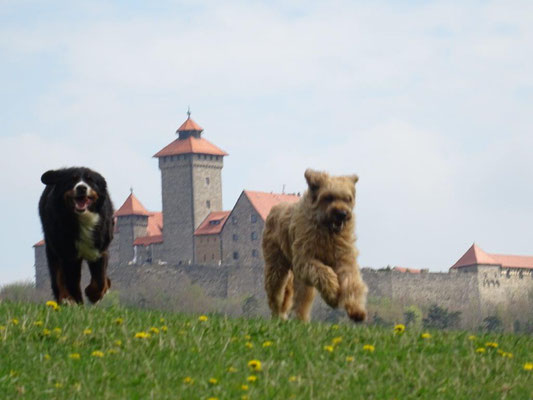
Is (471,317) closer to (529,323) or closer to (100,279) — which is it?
(529,323)

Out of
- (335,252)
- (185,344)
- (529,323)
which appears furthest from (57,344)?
(529,323)

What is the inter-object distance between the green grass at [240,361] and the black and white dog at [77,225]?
109 centimetres

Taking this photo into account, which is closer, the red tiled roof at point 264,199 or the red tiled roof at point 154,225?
the red tiled roof at point 264,199

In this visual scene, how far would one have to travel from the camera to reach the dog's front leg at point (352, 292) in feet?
30.3

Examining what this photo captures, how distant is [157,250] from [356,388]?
3610 inches

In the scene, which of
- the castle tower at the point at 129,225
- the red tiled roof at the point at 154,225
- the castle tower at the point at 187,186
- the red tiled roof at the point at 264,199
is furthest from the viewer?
the red tiled roof at the point at 154,225

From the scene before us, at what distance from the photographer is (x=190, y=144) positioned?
340 feet

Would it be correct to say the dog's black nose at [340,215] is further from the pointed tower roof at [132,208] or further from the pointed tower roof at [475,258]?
the pointed tower roof at [132,208]

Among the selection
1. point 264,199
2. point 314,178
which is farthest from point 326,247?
point 264,199

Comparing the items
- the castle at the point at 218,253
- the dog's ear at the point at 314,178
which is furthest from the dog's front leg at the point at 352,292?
the castle at the point at 218,253

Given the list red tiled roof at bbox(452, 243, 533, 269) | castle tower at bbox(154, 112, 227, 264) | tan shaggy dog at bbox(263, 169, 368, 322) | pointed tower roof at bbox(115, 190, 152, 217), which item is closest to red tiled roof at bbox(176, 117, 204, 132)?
castle tower at bbox(154, 112, 227, 264)

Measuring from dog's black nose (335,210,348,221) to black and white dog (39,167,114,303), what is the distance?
176cm

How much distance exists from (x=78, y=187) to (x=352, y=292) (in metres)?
2.14

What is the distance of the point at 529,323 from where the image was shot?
71.9 meters
